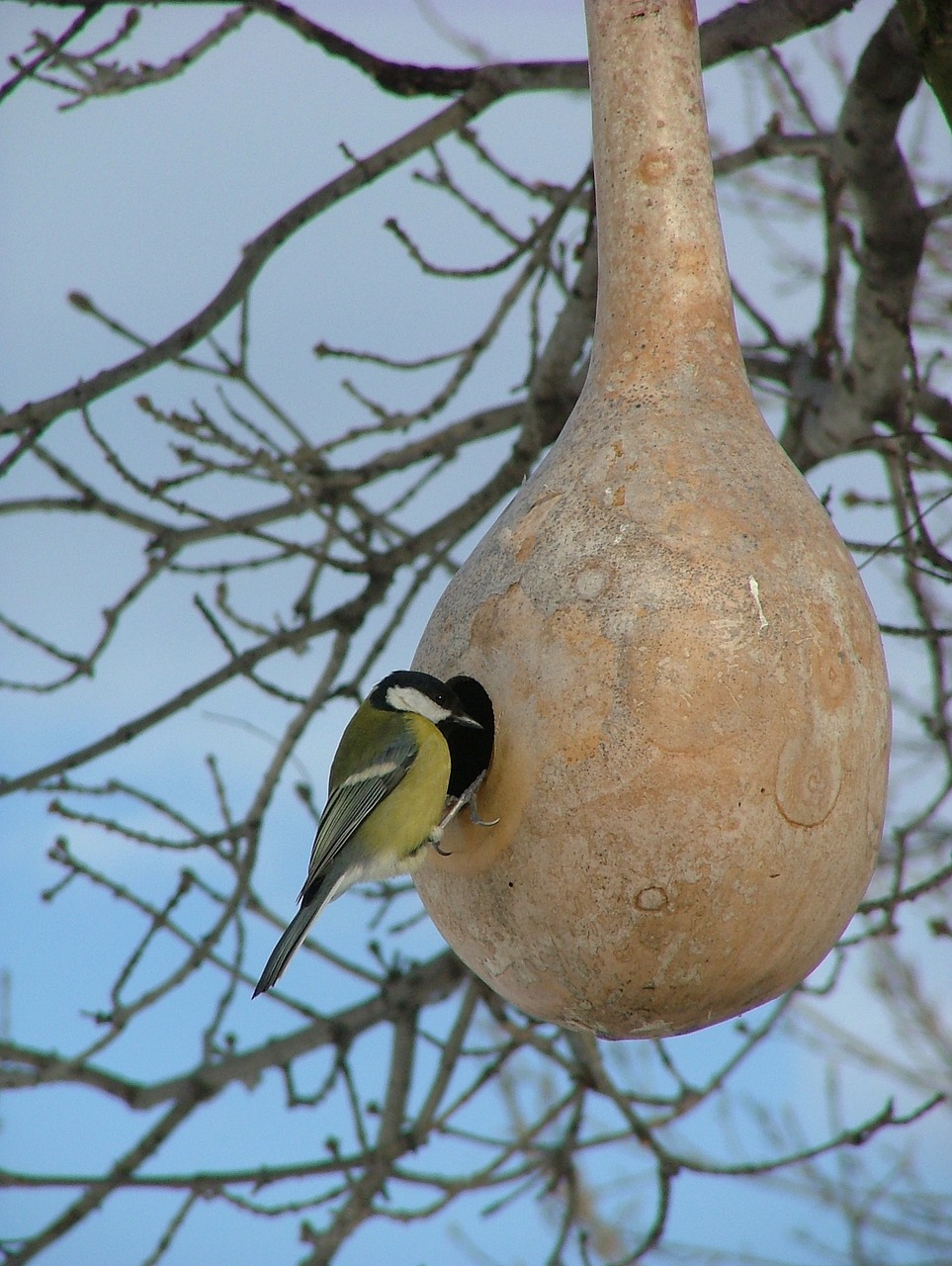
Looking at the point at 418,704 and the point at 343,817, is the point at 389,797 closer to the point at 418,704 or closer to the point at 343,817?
the point at 343,817

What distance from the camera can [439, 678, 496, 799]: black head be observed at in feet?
7.86

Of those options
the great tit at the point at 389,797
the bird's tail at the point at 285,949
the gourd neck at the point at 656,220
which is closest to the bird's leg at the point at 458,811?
the great tit at the point at 389,797

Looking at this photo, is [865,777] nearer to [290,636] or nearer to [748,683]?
[748,683]

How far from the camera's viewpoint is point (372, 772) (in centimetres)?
262

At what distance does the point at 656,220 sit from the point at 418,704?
0.99 m

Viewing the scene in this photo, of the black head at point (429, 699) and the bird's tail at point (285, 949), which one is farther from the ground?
the black head at point (429, 699)

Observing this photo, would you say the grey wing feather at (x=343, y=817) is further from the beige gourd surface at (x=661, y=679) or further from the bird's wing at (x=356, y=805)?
the beige gourd surface at (x=661, y=679)

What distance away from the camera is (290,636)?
11.2ft

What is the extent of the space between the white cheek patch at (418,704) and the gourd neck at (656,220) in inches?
26.0

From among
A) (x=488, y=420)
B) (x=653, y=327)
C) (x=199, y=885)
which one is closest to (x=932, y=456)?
(x=488, y=420)

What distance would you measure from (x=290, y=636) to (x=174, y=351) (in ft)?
2.46

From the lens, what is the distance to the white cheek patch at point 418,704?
2.39m

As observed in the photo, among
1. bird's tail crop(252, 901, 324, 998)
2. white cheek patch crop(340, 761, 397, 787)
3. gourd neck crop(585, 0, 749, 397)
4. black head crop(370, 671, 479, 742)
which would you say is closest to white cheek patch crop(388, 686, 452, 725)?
black head crop(370, 671, 479, 742)

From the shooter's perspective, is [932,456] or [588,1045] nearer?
[588,1045]
